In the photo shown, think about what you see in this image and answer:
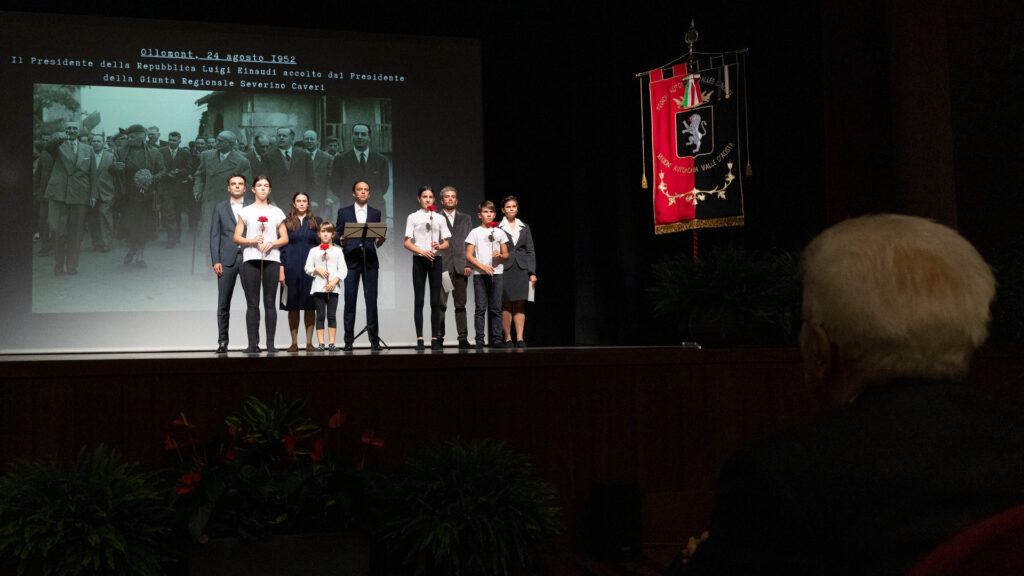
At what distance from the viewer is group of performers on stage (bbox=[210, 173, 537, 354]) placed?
6.28 meters

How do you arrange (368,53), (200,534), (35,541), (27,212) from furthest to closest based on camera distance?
(368,53) → (27,212) → (200,534) → (35,541)

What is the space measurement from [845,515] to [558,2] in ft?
26.6

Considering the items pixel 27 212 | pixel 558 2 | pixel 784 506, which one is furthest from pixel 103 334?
pixel 784 506

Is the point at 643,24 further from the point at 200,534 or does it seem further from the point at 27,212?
the point at 200,534

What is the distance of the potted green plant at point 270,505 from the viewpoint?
8.57 ft

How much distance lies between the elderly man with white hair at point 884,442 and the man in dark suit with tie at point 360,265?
579cm

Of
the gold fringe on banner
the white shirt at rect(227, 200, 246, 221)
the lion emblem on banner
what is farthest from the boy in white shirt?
the white shirt at rect(227, 200, 246, 221)

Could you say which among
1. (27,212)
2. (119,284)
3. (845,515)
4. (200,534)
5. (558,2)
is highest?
(558,2)

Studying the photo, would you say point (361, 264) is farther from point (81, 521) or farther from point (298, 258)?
point (81, 521)

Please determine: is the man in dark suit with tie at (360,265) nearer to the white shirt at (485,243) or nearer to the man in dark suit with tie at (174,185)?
the white shirt at (485,243)

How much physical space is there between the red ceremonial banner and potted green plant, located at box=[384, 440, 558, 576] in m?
4.21

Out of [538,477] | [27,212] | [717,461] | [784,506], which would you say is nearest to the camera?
[784,506]

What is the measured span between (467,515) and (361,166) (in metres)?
6.07

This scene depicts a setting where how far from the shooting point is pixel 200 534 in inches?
101
